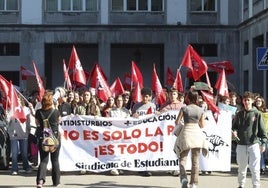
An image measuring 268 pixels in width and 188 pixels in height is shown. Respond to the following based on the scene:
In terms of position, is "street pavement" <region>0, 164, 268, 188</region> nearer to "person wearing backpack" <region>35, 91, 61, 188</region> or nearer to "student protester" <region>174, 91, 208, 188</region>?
"person wearing backpack" <region>35, 91, 61, 188</region>

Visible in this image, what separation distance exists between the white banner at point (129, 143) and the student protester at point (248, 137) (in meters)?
2.50

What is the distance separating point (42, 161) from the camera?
461 inches

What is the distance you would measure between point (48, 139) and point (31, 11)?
25.1 metres

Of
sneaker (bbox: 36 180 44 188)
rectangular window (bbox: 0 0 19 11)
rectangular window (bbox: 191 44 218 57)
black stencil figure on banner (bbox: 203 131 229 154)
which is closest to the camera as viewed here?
sneaker (bbox: 36 180 44 188)

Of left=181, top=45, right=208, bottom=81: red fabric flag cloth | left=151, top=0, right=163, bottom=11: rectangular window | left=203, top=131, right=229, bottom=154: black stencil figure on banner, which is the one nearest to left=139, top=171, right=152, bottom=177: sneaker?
left=203, top=131, right=229, bottom=154: black stencil figure on banner

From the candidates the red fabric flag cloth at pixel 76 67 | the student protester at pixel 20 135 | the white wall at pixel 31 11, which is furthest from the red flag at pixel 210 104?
the white wall at pixel 31 11

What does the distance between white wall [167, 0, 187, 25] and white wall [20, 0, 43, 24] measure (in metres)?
7.01

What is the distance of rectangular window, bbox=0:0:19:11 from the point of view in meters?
36.1

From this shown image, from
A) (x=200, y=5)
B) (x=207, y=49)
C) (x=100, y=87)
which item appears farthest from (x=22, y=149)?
(x=200, y=5)

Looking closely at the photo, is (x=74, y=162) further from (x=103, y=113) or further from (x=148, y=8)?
(x=148, y=8)

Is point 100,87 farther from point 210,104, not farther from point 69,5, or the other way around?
point 69,5

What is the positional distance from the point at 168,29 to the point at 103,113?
70.7ft

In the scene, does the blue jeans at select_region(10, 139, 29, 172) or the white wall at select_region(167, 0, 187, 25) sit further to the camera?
the white wall at select_region(167, 0, 187, 25)

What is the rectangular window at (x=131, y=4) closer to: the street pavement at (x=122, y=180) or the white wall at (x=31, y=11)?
the white wall at (x=31, y=11)
